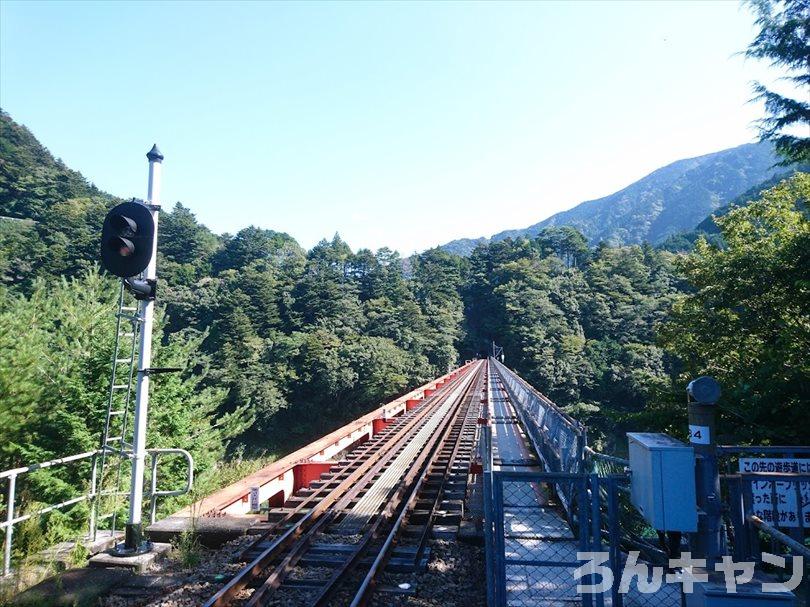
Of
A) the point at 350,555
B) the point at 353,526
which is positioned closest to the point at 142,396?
the point at 350,555

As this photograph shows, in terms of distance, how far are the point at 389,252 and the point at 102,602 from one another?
95.1 meters

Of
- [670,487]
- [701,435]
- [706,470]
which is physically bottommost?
[670,487]

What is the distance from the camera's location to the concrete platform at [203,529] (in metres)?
5.79

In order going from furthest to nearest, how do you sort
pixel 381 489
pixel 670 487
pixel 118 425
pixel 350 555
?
1. pixel 118 425
2. pixel 381 489
3. pixel 350 555
4. pixel 670 487

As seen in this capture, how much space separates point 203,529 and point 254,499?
4.25 feet

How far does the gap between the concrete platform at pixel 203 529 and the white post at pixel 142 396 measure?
528 mm

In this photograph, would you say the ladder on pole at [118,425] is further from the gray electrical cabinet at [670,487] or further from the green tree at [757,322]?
the green tree at [757,322]

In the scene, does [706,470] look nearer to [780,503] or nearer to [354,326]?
[780,503]

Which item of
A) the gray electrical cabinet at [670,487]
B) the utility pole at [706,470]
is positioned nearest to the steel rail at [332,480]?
the gray electrical cabinet at [670,487]

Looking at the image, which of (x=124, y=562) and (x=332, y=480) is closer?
(x=124, y=562)

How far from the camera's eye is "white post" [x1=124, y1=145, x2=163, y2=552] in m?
5.00

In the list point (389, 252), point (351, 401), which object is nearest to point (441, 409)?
point (351, 401)

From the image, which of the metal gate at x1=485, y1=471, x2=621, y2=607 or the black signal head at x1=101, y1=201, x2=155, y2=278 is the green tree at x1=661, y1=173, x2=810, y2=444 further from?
the black signal head at x1=101, y1=201, x2=155, y2=278

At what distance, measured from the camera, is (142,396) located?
5105 millimetres
